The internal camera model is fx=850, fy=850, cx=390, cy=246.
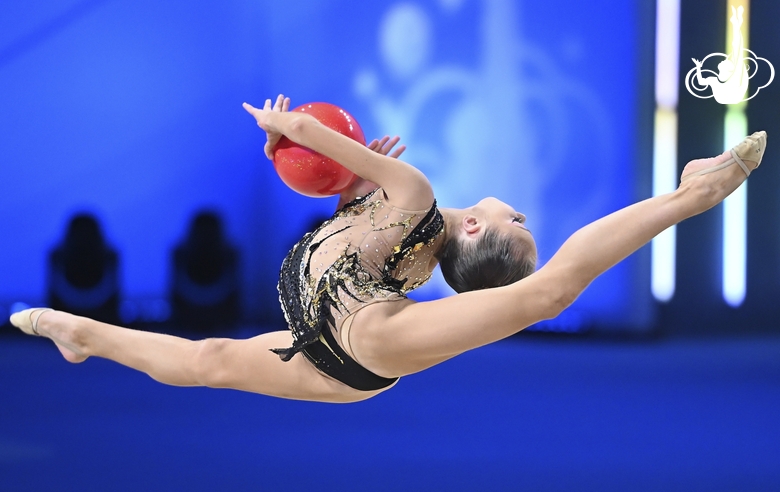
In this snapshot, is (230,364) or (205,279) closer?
(230,364)

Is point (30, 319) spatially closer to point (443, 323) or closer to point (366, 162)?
point (366, 162)

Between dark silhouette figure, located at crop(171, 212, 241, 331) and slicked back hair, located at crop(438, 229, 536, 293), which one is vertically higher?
dark silhouette figure, located at crop(171, 212, 241, 331)

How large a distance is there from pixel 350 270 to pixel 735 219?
4.00m

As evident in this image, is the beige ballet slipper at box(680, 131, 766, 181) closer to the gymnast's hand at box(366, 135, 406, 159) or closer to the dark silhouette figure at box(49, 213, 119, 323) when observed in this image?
the gymnast's hand at box(366, 135, 406, 159)

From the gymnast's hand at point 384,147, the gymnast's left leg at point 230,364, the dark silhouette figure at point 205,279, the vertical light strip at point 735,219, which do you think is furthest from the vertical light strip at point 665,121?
the gymnast's left leg at point 230,364

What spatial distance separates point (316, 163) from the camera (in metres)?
2.35

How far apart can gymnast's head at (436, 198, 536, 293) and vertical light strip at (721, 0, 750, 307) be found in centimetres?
354

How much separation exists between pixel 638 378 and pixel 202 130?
3260 mm

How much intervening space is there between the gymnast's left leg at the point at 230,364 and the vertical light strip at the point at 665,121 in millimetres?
3468

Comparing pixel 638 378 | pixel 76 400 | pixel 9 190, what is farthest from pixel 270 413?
pixel 9 190

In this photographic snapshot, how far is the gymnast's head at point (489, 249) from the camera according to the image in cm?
225

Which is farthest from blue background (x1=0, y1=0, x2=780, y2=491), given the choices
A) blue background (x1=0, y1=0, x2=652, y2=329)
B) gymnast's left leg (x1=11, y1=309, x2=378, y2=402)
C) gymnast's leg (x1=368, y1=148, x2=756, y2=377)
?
gymnast's leg (x1=368, y1=148, x2=756, y2=377)

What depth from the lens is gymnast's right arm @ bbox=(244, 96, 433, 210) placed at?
2.13 meters

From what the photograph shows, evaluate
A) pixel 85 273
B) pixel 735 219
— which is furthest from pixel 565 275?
pixel 85 273
